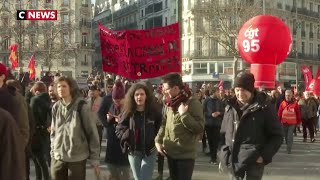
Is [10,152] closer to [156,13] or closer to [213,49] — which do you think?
[213,49]

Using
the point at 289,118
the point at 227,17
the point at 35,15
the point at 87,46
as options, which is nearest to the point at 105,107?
the point at 289,118

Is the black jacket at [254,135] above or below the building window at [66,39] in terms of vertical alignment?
below

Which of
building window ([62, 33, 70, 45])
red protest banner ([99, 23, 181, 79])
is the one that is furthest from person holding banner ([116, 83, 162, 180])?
building window ([62, 33, 70, 45])

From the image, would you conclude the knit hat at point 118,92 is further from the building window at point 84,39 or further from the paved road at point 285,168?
the building window at point 84,39

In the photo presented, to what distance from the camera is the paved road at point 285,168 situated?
380 inches

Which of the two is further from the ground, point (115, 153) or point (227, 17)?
point (227, 17)

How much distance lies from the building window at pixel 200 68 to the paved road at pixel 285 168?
154 ft

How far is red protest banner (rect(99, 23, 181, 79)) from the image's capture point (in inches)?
437

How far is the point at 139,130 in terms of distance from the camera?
→ 6.23m

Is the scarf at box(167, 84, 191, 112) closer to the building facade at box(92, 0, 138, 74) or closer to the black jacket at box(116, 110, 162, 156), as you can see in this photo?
the black jacket at box(116, 110, 162, 156)

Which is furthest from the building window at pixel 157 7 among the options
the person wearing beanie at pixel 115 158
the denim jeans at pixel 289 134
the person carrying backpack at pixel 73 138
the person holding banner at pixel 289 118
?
the person carrying backpack at pixel 73 138

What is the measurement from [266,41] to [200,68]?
166 ft

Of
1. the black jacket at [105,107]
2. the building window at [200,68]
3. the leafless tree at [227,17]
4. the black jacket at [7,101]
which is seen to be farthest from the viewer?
the building window at [200,68]

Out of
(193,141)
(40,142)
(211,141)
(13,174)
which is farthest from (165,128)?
(211,141)
